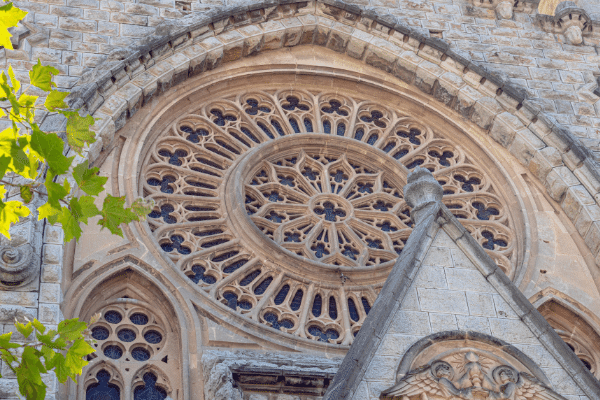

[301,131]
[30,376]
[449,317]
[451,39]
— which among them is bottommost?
[30,376]

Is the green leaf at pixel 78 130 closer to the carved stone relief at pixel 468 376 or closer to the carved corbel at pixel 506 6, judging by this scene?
the carved stone relief at pixel 468 376

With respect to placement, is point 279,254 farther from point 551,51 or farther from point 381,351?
point 551,51

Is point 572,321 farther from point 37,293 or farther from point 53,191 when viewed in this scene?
point 53,191

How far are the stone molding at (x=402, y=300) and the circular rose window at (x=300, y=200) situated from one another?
118 inches

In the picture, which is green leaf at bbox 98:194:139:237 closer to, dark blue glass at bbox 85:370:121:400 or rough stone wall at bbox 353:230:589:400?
rough stone wall at bbox 353:230:589:400

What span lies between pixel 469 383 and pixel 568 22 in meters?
9.72

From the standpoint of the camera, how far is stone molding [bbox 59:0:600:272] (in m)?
13.1

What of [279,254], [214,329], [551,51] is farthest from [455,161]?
[214,329]

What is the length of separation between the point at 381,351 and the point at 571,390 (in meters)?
1.55

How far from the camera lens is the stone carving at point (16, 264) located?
10070mm

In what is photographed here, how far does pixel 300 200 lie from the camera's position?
1345 cm

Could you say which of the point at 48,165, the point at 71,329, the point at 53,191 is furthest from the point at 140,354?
the point at 53,191

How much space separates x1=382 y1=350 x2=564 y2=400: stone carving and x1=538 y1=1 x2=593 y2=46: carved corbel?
30.4 ft

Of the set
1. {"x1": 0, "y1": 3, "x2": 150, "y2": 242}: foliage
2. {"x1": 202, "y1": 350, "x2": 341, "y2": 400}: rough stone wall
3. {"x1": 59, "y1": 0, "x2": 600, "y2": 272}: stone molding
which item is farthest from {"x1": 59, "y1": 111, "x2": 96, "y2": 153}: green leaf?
{"x1": 59, "y1": 0, "x2": 600, "y2": 272}: stone molding
